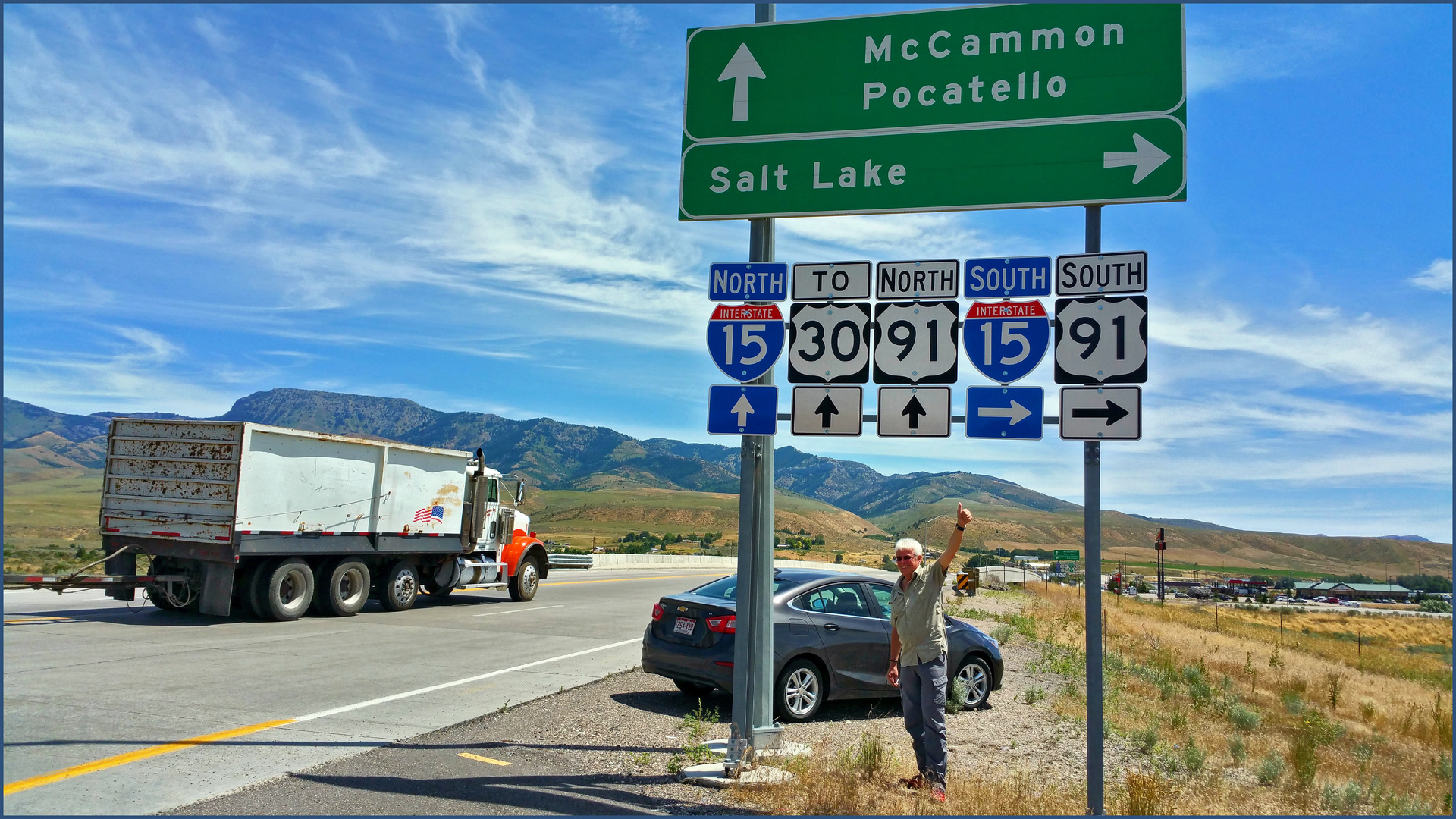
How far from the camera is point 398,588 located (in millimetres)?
18812

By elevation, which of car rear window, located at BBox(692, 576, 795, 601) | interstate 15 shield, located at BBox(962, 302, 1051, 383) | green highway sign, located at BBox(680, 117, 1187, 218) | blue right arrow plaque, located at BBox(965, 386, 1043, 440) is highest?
green highway sign, located at BBox(680, 117, 1187, 218)

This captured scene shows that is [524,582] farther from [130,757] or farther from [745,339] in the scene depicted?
[745,339]

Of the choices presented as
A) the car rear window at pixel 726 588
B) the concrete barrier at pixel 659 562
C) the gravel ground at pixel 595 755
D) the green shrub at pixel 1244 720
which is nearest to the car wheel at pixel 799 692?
the gravel ground at pixel 595 755

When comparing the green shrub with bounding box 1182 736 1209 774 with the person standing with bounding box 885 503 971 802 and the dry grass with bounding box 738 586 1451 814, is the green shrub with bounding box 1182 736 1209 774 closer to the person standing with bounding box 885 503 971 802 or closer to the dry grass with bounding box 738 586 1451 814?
the dry grass with bounding box 738 586 1451 814

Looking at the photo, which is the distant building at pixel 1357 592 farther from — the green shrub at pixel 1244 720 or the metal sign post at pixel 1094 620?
the metal sign post at pixel 1094 620

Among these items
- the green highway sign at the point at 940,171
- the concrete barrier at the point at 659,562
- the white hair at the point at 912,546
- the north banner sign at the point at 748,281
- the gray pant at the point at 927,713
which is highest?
the green highway sign at the point at 940,171

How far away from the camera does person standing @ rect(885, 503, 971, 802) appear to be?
20.8 feet

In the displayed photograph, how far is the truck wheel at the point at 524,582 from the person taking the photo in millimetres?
22359

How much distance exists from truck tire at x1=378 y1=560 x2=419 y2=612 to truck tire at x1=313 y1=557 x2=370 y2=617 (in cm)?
66

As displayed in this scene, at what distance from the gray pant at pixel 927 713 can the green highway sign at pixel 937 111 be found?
3.57 meters

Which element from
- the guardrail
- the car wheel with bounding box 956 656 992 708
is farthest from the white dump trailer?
the guardrail

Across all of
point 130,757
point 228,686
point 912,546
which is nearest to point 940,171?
point 912,546

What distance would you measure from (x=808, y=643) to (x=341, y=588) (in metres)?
11.9

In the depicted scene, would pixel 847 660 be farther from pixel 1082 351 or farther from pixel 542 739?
pixel 1082 351
